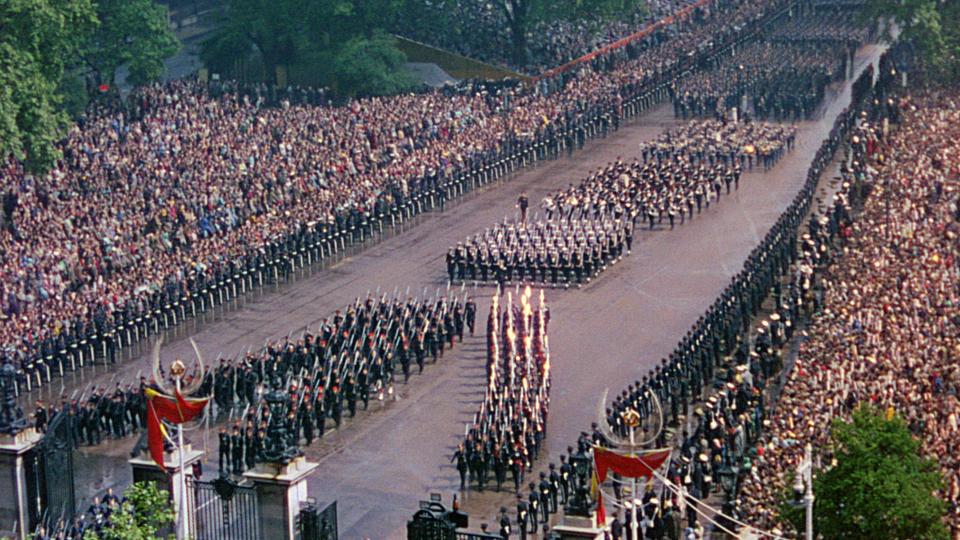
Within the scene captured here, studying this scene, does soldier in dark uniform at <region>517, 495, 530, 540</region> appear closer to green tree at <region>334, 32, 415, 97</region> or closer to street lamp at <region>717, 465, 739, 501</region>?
street lamp at <region>717, 465, 739, 501</region>

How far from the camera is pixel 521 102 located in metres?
85.9

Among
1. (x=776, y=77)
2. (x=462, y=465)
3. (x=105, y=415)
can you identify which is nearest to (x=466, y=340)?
(x=105, y=415)

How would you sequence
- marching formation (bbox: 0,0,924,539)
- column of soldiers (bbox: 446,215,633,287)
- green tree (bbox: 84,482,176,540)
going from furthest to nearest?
column of soldiers (bbox: 446,215,633,287)
marching formation (bbox: 0,0,924,539)
green tree (bbox: 84,482,176,540)

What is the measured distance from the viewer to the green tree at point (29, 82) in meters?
66.1

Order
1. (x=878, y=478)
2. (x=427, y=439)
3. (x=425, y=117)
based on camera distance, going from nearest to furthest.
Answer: (x=878, y=478) < (x=427, y=439) < (x=425, y=117)

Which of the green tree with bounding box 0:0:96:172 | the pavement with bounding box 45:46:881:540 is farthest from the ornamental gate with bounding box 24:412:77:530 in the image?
the green tree with bounding box 0:0:96:172

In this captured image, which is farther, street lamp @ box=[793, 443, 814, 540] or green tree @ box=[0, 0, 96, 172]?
green tree @ box=[0, 0, 96, 172]

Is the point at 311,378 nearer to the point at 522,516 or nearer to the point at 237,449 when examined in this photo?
the point at 237,449

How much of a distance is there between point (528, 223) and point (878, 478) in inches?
1350

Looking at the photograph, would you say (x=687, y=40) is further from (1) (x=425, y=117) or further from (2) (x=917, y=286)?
(2) (x=917, y=286)

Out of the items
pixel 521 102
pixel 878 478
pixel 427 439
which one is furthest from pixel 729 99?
pixel 878 478

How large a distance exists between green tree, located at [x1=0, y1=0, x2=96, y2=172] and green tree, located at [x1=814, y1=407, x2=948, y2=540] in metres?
35.8

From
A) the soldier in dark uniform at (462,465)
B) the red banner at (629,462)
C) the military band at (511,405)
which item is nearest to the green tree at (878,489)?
the red banner at (629,462)

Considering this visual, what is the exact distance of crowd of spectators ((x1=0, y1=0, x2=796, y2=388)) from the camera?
59.6 m
